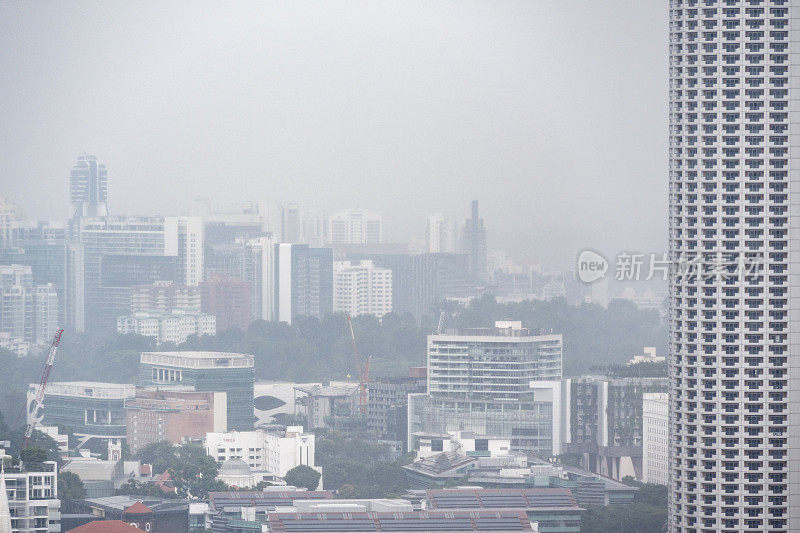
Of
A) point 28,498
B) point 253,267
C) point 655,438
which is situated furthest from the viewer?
point 253,267

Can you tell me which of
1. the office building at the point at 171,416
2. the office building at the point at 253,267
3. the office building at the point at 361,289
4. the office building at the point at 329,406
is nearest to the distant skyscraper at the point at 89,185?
the office building at the point at 253,267

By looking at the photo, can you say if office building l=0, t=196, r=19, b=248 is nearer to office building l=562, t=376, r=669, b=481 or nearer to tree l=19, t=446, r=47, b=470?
office building l=562, t=376, r=669, b=481

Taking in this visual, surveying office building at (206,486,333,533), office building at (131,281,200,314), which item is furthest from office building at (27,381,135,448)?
office building at (131,281,200,314)

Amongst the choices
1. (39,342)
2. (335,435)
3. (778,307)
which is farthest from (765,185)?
(39,342)

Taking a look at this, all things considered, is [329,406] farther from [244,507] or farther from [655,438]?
[244,507]

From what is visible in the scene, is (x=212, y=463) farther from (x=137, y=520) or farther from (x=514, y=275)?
(x=514, y=275)

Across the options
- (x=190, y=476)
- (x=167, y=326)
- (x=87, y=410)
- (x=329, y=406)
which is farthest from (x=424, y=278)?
(x=190, y=476)
